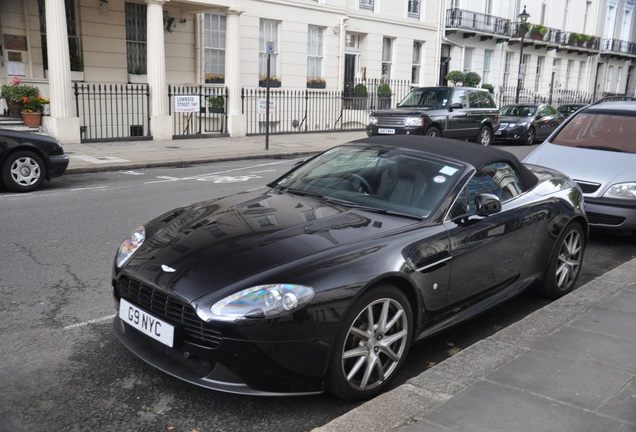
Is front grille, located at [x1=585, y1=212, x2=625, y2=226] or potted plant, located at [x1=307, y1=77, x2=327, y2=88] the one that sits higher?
potted plant, located at [x1=307, y1=77, x2=327, y2=88]

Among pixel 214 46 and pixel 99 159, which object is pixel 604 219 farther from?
pixel 214 46

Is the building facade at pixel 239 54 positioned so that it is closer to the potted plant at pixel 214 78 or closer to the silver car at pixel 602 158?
the potted plant at pixel 214 78

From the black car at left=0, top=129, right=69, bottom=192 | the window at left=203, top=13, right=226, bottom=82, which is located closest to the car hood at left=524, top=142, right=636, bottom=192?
the black car at left=0, top=129, right=69, bottom=192

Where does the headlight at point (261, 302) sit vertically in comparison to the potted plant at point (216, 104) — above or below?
below

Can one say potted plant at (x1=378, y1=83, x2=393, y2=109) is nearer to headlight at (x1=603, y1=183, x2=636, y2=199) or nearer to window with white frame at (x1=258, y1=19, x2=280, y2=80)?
window with white frame at (x1=258, y1=19, x2=280, y2=80)

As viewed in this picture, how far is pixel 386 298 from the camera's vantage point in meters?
3.69

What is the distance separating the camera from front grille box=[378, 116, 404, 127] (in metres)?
17.3

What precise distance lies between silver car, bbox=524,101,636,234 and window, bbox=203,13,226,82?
49.0 ft

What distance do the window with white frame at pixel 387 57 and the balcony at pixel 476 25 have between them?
4188 mm

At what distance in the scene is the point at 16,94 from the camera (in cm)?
1620

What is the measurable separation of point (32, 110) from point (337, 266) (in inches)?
603

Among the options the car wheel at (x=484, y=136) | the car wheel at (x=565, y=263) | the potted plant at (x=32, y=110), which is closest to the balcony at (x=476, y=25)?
the car wheel at (x=484, y=136)

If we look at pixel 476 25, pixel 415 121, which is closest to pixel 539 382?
pixel 415 121

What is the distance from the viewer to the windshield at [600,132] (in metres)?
8.23
